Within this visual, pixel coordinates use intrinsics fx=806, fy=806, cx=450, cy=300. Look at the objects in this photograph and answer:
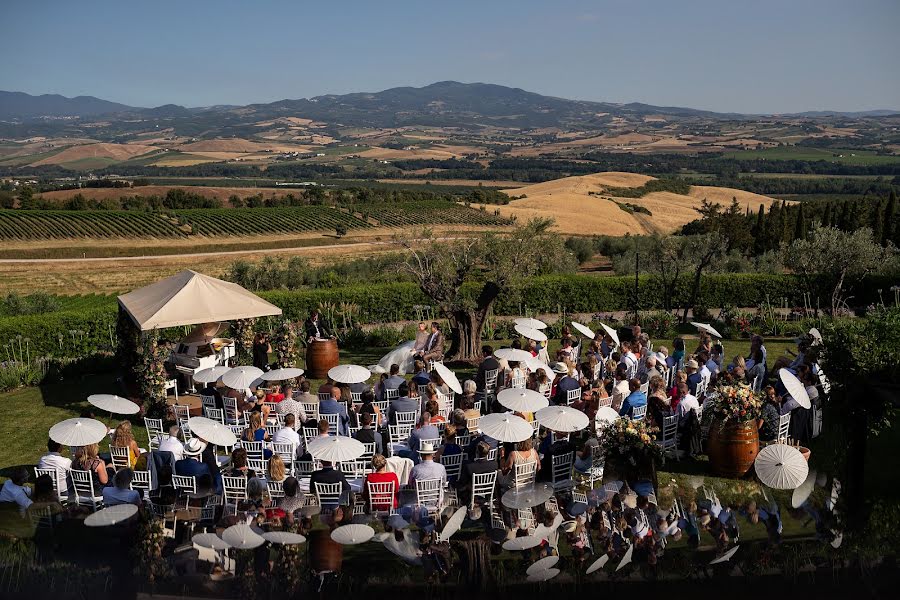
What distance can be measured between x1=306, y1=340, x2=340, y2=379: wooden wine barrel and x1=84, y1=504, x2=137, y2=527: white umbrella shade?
6.78m

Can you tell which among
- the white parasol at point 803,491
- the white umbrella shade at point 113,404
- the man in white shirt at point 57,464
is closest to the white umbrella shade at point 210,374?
the white umbrella shade at point 113,404

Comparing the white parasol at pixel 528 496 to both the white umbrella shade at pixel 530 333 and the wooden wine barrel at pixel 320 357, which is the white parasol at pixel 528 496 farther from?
the wooden wine barrel at pixel 320 357

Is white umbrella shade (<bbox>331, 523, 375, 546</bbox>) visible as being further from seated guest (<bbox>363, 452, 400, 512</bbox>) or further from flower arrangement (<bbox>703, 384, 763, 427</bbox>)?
flower arrangement (<bbox>703, 384, 763, 427</bbox>)

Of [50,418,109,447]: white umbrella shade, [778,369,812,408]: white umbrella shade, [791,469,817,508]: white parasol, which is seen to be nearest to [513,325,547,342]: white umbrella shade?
[778,369,812,408]: white umbrella shade

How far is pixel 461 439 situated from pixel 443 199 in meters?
88.2

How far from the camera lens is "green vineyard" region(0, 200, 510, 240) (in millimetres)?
70875

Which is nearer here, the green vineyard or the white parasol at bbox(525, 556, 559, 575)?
the white parasol at bbox(525, 556, 559, 575)

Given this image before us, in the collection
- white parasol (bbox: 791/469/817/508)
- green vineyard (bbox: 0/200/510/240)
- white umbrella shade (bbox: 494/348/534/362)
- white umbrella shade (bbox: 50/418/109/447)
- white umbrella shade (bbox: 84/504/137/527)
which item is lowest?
green vineyard (bbox: 0/200/510/240)

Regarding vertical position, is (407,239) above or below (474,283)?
above

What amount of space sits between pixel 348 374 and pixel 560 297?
13.8 m

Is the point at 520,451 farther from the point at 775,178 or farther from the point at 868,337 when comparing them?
the point at 775,178

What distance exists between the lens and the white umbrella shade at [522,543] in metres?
8.62

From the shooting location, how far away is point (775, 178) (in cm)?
15125

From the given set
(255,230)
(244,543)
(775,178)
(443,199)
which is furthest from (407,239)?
(775,178)
